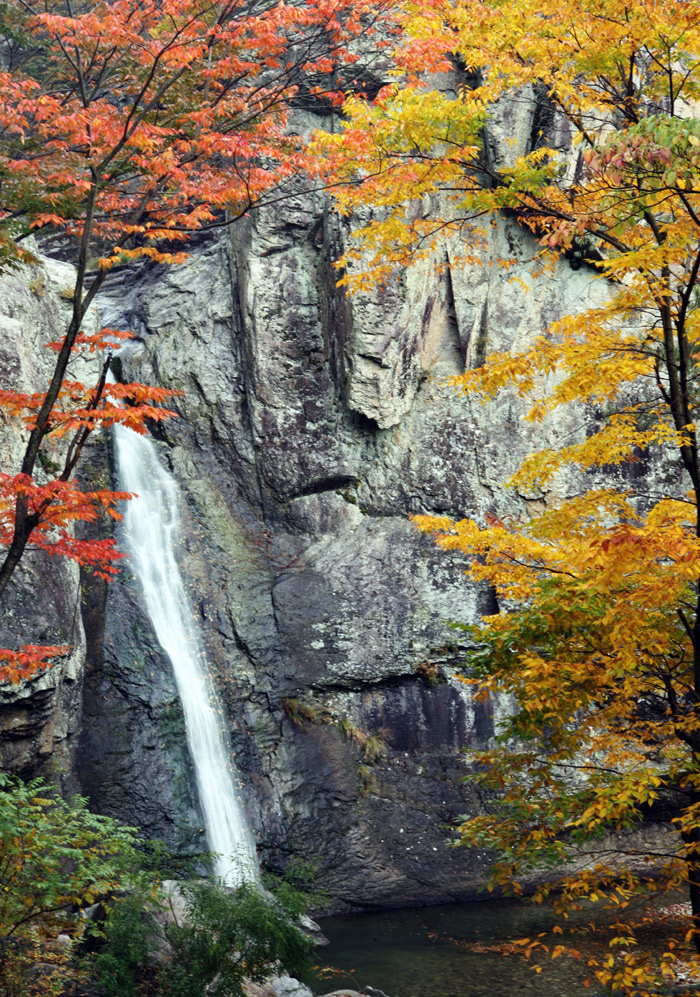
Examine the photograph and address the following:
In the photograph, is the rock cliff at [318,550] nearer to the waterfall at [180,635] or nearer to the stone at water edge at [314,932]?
the waterfall at [180,635]

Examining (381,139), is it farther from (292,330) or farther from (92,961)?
(292,330)

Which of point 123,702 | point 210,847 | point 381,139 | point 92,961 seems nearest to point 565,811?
point 92,961

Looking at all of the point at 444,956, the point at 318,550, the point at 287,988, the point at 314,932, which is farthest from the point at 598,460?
the point at 318,550

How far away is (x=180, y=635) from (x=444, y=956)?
23.0 feet

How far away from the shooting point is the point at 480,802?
1468cm

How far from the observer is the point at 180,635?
1508 centimetres

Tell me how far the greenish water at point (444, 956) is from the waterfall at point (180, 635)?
1828 millimetres

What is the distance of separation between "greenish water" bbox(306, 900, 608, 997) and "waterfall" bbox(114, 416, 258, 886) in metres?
1.83

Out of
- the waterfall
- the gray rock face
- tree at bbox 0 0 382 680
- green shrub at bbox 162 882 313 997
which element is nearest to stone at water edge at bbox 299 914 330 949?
the waterfall

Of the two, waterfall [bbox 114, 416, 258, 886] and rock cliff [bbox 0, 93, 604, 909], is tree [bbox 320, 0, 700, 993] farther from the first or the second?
rock cliff [bbox 0, 93, 604, 909]

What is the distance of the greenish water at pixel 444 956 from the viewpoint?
10242 millimetres

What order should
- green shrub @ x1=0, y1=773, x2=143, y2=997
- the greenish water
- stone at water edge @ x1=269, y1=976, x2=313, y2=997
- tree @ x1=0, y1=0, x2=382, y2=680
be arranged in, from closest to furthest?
1. green shrub @ x1=0, y1=773, x2=143, y2=997
2. tree @ x1=0, y1=0, x2=382, y2=680
3. stone at water edge @ x1=269, y1=976, x2=313, y2=997
4. the greenish water

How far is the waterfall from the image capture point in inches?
530

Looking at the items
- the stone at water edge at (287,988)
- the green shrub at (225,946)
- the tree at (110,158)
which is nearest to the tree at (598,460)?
the tree at (110,158)
